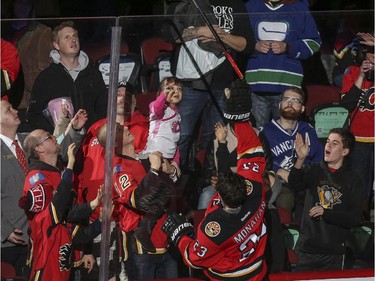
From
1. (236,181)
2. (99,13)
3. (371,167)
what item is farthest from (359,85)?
(99,13)

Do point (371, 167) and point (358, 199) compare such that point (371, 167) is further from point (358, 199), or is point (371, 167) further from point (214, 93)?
point (214, 93)

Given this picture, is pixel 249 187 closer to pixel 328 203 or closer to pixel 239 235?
pixel 239 235

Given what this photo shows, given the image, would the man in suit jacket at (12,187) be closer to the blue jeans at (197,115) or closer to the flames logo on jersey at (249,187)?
the blue jeans at (197,115)

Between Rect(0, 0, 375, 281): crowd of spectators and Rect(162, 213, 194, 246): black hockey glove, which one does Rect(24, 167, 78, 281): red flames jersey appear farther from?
Rect(162, 213, 194, 246): black hockey glove

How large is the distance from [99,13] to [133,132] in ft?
7.64

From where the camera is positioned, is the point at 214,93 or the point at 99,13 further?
the point at 99,13

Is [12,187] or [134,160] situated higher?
[134,160]

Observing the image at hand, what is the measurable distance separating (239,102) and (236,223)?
0.67m

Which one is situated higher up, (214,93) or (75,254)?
(214,93)

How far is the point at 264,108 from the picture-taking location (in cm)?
670

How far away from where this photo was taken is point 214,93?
666 centimetres

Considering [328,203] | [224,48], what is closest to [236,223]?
[328,203]

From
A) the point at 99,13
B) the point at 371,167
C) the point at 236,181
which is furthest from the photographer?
the point at 99,13

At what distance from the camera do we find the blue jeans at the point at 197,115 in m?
6.64
